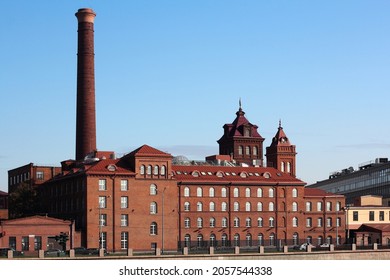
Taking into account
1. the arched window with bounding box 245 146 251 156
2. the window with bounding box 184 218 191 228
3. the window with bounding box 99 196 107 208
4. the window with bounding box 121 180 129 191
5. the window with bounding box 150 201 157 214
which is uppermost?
the arched window with bounding box 245 146 251 156

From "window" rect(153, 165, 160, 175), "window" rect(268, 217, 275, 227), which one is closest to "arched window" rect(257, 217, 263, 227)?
"window" rect(268, 217, 275, 227)

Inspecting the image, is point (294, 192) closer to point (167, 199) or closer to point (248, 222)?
point (248, 222)

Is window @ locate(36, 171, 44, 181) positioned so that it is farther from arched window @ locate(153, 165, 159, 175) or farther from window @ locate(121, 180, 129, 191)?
arched window @ locate(153, 165, 159, 175)

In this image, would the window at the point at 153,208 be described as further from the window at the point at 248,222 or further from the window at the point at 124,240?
the window at the point at 248,222

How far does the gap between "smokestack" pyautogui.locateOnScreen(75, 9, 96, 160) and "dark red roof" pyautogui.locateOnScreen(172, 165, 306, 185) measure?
630 inches

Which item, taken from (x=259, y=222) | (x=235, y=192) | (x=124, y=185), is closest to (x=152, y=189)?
(x=124, y=185)

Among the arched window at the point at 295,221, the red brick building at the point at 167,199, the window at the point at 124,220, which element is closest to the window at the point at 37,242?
the red brick building at the point at 167,199

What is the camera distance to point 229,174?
14125 centimetres

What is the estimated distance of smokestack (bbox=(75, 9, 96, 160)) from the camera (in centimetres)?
14412

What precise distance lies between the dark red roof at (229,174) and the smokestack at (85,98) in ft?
52.5

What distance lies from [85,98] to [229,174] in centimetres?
2630

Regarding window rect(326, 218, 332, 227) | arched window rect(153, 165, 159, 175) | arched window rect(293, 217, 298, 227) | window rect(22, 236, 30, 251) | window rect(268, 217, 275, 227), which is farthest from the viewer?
window rect(326, 218, 332, 227)
